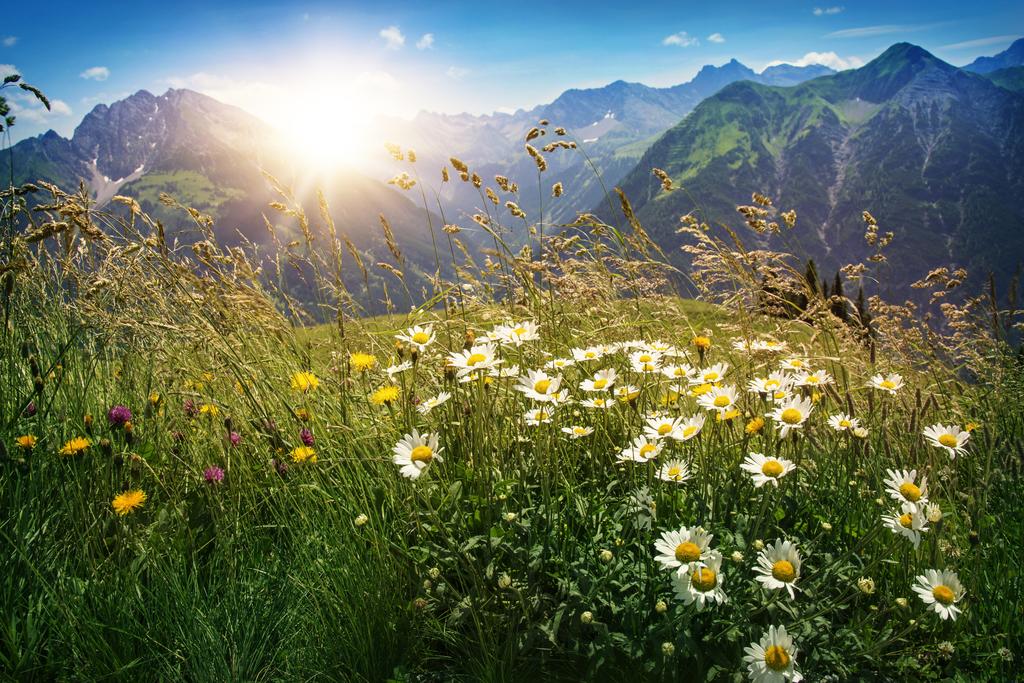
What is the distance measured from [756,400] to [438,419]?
187 centimetres

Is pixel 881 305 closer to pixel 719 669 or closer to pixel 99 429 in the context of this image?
pixel 719 669

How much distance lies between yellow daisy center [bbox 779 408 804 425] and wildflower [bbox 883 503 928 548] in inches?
16.2

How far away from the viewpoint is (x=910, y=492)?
1.90m

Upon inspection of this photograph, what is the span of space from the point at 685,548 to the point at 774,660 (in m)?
0.35

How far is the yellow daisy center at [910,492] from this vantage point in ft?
6.18

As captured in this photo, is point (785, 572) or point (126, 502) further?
point (126, 502)

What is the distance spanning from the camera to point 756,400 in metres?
3.24

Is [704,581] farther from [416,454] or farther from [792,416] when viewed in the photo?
[416,454]

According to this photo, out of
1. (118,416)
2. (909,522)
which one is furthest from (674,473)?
(118,416)

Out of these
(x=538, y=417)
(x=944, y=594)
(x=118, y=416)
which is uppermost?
(x=118, y=416)

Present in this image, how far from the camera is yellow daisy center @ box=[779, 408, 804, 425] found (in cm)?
206

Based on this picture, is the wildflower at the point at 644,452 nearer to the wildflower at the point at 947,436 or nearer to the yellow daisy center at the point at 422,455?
the yellow daisy center at the point at 422,455

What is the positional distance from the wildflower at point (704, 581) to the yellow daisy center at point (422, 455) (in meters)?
0.90

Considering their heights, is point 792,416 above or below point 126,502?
above
